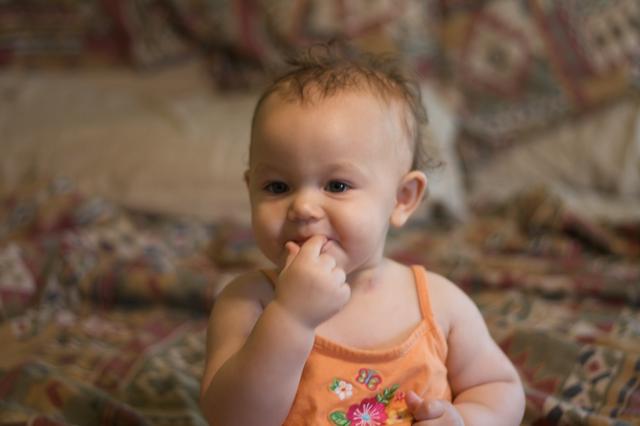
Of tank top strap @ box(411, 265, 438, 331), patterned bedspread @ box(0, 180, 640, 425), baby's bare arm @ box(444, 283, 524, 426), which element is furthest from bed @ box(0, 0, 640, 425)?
tank top strap @ box(411, 265, 438, 331)

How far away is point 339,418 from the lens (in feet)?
2.28

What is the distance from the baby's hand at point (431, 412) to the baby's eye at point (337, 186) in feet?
0.72

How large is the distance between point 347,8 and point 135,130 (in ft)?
2.30

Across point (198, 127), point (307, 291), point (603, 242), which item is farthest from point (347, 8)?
point (307, 291)

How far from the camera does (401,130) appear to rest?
758mm

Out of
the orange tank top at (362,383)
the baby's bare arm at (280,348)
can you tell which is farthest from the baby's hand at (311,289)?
the orange tank top at (362,383)

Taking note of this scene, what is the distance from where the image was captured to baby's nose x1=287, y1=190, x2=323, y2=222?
664 mm

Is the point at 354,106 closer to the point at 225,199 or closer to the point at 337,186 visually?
the point at 337,186

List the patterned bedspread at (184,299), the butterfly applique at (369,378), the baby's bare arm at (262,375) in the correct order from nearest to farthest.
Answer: the baby's bare arm at (262,375), the butterfly applique at (369,378), the patterned bedspread at (184,299)

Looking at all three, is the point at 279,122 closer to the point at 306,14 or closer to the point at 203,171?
the point at 203,171

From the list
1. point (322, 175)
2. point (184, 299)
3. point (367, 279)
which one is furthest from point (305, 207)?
point (184, 299)

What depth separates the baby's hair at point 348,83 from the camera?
2.36 ft

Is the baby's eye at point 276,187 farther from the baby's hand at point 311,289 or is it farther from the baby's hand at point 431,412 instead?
the baby's hand at point 431,412

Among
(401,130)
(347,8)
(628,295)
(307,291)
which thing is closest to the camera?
(307,291)
